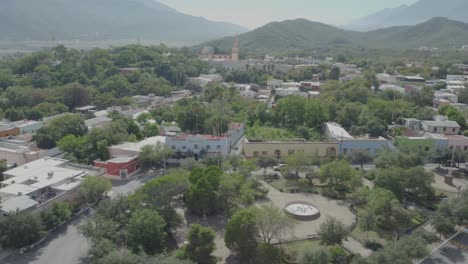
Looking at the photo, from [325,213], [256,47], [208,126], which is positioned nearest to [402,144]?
[325,213]

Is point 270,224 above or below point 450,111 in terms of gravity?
below

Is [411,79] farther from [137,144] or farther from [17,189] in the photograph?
[17,189]

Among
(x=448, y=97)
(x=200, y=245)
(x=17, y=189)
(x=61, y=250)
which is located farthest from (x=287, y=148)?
(x=448, y=97)

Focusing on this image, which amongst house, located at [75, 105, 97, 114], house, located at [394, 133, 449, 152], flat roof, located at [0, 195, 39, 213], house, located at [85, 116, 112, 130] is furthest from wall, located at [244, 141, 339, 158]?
house, located at [75, 105, 97, 114]

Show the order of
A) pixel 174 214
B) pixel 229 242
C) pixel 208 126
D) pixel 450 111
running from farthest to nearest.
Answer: pixel 450 111, pixel 208 126, pixel 174 214, pixel 229 242

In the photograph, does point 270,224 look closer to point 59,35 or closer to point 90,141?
point 90,141

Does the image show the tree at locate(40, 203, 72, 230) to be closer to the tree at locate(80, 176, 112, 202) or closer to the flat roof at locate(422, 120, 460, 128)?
the tree at locate(80, 176, 112, 202)
